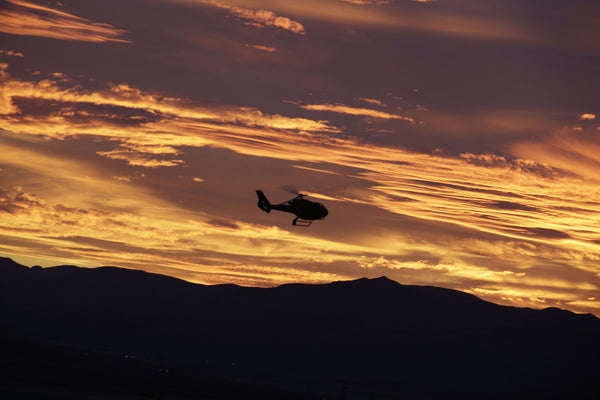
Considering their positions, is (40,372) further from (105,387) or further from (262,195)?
(262,195)

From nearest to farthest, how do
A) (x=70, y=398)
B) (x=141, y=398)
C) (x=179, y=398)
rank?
(x=70, y=398) → (x=141, y=398) → (x=179, y=398)

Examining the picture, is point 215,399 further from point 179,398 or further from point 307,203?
point 307,203

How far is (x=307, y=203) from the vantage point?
113750mm

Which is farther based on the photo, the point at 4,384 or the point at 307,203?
the point at 4,384

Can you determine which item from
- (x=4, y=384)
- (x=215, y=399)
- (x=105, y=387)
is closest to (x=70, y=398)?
(x=4, y=384)

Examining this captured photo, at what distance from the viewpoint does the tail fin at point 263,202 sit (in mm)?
127400

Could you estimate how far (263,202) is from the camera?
12788 cm

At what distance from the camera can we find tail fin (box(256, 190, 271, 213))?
127400 millimetres

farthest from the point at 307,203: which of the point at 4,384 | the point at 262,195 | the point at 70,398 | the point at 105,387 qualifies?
the point at 105,387

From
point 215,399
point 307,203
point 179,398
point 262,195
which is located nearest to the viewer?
point 307,203

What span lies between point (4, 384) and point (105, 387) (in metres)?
33.7

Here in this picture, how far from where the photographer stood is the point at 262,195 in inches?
5054

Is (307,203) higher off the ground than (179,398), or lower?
higher

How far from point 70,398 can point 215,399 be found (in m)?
61.3
